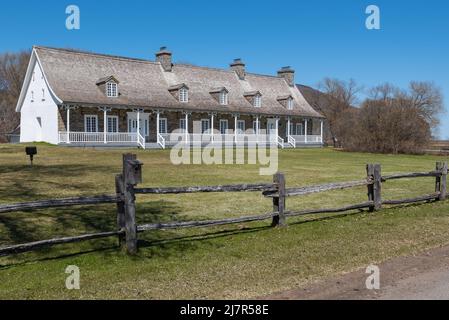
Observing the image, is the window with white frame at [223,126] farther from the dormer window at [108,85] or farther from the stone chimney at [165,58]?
the dormer window at [108,85]

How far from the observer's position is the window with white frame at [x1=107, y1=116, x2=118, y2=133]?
39.5 metres

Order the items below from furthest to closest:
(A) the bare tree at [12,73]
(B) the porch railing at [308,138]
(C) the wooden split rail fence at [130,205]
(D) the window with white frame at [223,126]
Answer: (A) the bare tree at [12,73] → (B) the porch railing at [308,138] → (D) the window with white frame at [223,126] → (C) the wooden split rail fence at [130,205]

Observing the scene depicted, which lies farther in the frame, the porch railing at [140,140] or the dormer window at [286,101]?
the dormer window at [286,101]

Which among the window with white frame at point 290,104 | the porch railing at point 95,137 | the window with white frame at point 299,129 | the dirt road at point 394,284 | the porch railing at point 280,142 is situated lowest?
the dirt road at point 394,284

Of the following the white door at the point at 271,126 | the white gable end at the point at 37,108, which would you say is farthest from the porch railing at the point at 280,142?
the white gable end at the point at 37,108

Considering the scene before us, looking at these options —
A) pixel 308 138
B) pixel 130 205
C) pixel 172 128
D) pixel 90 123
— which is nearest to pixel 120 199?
pixel 130 205

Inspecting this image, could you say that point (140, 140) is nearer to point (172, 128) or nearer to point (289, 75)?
point (172, 128)

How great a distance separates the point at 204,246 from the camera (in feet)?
27.0

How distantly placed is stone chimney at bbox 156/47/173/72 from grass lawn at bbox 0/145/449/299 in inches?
1255

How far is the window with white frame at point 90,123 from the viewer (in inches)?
1485

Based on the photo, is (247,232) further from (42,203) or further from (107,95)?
(107,95)

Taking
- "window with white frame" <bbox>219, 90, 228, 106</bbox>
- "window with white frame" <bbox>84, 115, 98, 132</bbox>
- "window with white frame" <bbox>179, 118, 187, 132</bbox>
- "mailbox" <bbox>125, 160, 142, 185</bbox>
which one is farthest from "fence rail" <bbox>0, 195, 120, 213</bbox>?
"window with white frame" <bbox>219, 90, 228, 106</bbox>

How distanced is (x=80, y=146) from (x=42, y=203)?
3011 cm

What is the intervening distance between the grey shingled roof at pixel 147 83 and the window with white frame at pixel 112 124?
73.6 inches
